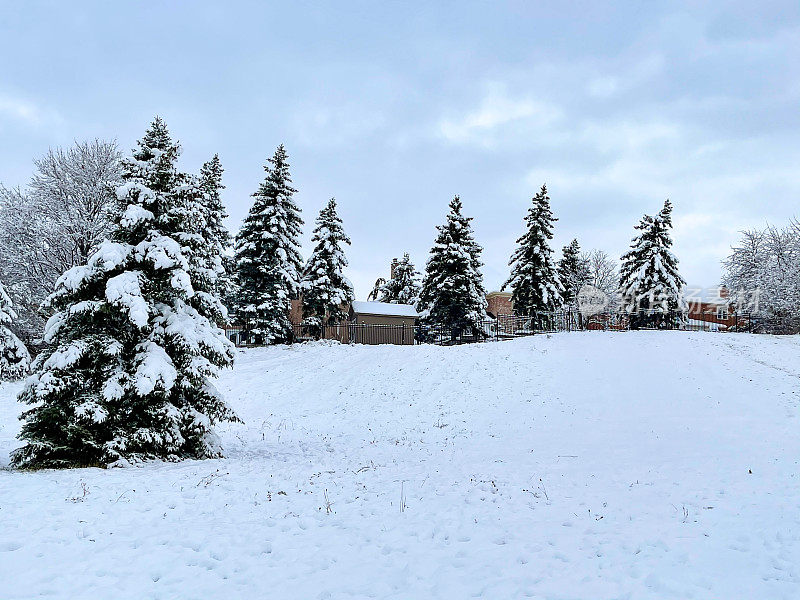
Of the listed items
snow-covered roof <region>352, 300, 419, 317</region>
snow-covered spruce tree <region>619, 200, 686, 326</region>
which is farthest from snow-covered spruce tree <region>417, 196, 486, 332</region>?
snow-covered spruce tree <region>619, 200, 686, 326</region>

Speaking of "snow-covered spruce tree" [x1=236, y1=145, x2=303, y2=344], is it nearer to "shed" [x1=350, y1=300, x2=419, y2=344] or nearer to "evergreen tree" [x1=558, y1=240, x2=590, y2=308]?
"shed" [x1=350, y1=300, x2=419, y2=344]

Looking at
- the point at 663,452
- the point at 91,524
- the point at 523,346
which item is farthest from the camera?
the point at 523,346

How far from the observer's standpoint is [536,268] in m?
36.8

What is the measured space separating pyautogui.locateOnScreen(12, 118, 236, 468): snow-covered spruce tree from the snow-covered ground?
89cm

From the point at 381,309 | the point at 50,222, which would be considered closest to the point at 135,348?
the point at 50,222

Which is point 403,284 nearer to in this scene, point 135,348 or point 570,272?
point 570,272

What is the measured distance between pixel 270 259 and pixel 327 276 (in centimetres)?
556

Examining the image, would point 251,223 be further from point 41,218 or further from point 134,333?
point 134,333

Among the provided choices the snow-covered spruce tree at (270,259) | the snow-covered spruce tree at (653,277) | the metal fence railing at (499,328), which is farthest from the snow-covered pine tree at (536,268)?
the snow-covered spruce tree at (270,259)

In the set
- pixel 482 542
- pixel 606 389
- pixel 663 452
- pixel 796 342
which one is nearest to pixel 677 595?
pixel 482 542

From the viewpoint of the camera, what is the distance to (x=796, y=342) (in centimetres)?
2541

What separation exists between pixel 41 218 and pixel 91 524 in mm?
24908

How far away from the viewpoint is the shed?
4053 cm

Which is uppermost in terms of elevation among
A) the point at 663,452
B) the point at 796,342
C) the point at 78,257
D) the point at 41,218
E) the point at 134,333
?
the point at 41,218
